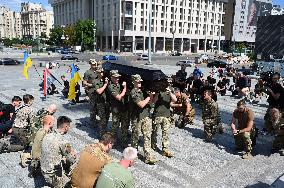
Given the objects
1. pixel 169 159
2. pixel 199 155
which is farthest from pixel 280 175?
pixel 169 159

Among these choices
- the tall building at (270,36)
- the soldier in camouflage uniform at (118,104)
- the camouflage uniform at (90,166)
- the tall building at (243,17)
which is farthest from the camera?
the tall building at (243,17)

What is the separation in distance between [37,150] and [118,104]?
100 inches

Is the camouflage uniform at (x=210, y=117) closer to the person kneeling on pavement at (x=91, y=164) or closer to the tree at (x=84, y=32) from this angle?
the person kneeling on pavement at (x=91, y=164)

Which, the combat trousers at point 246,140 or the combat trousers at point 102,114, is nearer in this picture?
the combat trousers at point 246,140

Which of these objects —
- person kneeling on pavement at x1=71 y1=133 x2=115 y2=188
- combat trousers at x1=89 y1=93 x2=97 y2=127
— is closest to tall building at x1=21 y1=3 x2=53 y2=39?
combat trousers at x1=89 y1=93 x2=97 y2=127

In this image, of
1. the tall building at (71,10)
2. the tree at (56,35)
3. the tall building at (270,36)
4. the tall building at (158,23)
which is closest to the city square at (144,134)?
the tall building at (270,36)

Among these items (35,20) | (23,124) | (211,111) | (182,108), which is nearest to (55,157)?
(23,124)

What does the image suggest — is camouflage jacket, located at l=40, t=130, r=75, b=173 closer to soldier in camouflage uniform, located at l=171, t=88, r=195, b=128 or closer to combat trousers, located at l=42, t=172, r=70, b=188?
combat trousers, located at l=42, t=172, r=70, b=188

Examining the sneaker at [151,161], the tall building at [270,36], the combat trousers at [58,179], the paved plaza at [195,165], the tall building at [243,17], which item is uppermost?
the tall building at [243,17]

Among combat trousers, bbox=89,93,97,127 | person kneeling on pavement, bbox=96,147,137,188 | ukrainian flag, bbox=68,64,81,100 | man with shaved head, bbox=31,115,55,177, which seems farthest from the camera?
ukrainian flag, bbox=68,64,81,100

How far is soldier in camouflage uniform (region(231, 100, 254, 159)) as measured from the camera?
25.3 feet

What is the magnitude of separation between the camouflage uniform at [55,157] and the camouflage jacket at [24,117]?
7.91 ft

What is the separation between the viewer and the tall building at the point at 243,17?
348 ft

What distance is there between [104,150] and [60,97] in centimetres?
1116
